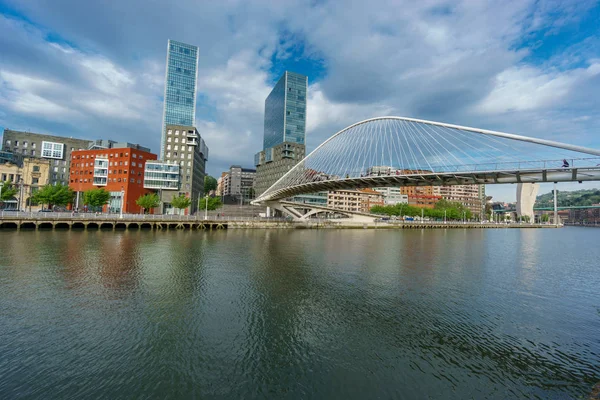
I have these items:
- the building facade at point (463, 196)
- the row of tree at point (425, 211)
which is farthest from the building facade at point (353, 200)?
the building facade at point (463, 196)

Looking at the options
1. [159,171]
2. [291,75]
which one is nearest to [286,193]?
[159,171]

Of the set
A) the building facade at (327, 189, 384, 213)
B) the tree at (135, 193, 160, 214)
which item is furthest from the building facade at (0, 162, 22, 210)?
the building facade at (327, 189, 384, 213)

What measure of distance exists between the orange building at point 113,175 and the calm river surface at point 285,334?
187ft

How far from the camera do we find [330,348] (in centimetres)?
1036

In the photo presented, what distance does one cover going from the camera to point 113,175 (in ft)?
245

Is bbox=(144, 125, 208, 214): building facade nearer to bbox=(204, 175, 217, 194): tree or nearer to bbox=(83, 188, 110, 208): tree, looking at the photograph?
bbox=(83, 188, 110, 208): tree

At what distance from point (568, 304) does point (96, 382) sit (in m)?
22.1

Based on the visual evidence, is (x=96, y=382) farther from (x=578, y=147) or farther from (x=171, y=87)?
(x=171, y=87)

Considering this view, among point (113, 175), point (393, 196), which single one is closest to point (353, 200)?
point (393, 196)

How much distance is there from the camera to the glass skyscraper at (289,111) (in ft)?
414

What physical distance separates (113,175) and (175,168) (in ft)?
47.8

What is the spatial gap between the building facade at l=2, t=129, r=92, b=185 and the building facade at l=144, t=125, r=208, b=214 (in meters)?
28.0

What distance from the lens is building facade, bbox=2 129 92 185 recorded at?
8306cm

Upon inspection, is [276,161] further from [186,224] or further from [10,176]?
[10,176]
